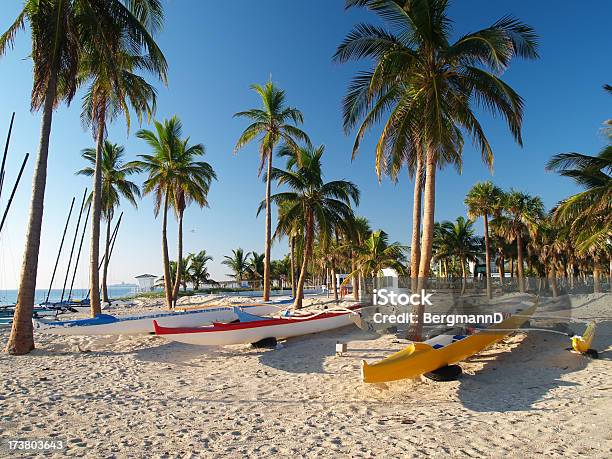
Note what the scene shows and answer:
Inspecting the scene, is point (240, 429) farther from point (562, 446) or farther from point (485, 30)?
point (485, 30)

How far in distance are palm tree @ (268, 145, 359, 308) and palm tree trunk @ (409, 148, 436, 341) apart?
350 inches

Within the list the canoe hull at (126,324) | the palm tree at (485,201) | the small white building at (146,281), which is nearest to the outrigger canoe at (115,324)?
the canoe hull at (126,324)

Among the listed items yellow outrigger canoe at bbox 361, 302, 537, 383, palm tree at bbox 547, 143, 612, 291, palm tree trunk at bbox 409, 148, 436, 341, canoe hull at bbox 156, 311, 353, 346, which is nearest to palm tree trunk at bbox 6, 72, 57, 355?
canoe hull at bbox 156, 311, 353, 346

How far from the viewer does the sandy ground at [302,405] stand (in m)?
4.46

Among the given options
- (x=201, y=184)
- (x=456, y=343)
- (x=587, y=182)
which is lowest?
(x=456, y=343)

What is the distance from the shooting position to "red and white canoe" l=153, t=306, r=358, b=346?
9492 millimetres

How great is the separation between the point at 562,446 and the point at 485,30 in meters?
8.93

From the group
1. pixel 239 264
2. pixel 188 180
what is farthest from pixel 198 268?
pixel 188 180

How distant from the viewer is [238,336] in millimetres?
10219

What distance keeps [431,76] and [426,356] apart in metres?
6.95

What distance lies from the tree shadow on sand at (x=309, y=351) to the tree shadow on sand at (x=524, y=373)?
3117mm

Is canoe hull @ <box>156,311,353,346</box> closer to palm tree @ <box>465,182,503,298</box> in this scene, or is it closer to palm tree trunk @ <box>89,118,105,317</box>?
palm tree trunk @ <box>89,118,105,317</box>

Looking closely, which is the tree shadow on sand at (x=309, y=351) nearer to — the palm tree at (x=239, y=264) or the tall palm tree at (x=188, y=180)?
the tall palm tree at (x=188, y=180)

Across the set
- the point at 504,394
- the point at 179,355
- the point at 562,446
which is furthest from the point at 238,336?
the point at 562,446
